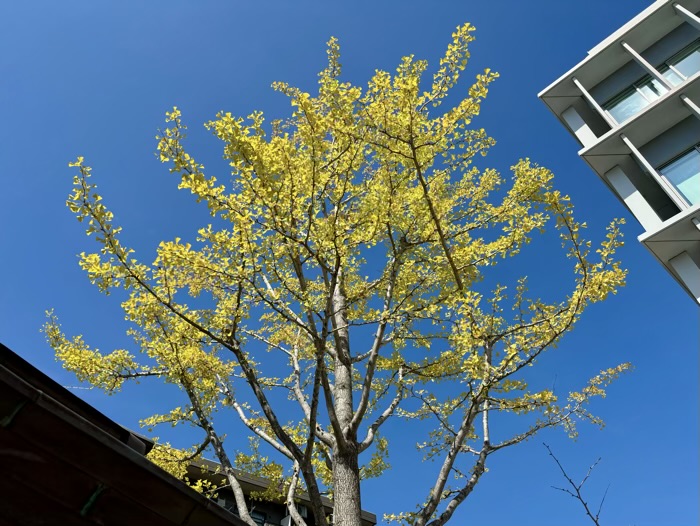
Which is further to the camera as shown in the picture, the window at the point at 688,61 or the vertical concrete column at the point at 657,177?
the window at the point at 688,61

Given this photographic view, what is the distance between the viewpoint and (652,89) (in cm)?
1175

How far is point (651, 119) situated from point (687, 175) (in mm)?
1698

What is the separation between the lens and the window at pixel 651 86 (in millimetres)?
11164

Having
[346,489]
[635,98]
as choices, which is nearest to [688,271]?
[635,98]

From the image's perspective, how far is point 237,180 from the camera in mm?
4508

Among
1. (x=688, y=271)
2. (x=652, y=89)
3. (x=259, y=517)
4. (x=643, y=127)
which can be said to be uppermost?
(x=652, y=89)

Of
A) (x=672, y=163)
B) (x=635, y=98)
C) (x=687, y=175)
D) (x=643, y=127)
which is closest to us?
(x=687, y=175)

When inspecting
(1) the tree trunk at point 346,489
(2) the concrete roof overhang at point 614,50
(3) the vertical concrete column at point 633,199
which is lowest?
(1) the tree trunk at point 346,489

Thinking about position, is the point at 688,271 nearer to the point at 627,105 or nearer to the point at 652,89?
the point at 627,105

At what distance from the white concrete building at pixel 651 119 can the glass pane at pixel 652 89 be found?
1.1 inches

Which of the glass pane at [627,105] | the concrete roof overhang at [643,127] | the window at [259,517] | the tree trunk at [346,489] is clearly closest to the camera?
the tree trunk at [346,489]

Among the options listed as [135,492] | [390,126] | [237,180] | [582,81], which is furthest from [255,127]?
[582,81]

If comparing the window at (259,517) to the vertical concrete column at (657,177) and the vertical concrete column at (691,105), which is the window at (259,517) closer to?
the vertical concrete column at (657,177)

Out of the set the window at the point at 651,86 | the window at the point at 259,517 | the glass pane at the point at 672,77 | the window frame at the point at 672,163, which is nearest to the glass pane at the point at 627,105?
the window at the point at 651,86
